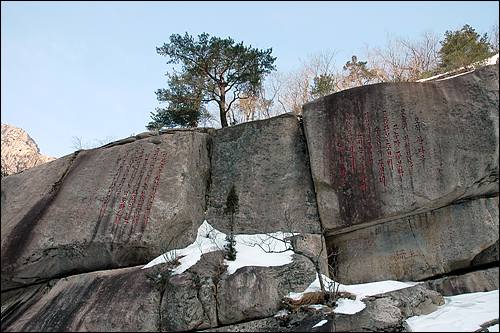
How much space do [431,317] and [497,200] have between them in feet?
9.38

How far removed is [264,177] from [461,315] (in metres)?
4.12

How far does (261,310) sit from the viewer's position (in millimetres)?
6031

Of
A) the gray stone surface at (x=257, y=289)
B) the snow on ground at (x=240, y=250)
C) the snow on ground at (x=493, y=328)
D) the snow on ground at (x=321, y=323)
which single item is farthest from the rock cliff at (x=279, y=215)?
the snow on ground at (x=493, y=328)

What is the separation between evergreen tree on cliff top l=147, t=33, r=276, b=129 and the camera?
13570mm

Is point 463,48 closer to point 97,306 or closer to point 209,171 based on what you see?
point 209,171

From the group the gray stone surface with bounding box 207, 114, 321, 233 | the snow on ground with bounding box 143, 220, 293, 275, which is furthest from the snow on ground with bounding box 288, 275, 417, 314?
the gray stone surface with bounding box 207, 114, 321, 233

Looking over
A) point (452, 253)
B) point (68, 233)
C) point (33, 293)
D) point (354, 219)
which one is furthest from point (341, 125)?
point (33, 293)

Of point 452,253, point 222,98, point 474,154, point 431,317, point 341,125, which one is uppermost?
point 222,98

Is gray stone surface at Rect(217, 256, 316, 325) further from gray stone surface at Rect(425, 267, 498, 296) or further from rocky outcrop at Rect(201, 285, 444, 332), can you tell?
gray stone surface at Rect(425, 267, 498, 296)

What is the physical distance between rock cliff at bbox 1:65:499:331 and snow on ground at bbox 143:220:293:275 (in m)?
0.15

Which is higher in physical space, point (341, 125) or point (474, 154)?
point (341, 125)

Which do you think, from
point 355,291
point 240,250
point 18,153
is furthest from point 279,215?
point 18,153

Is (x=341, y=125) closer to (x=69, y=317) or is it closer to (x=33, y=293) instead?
(x=69, y=317)

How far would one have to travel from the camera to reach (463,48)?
591 inches
